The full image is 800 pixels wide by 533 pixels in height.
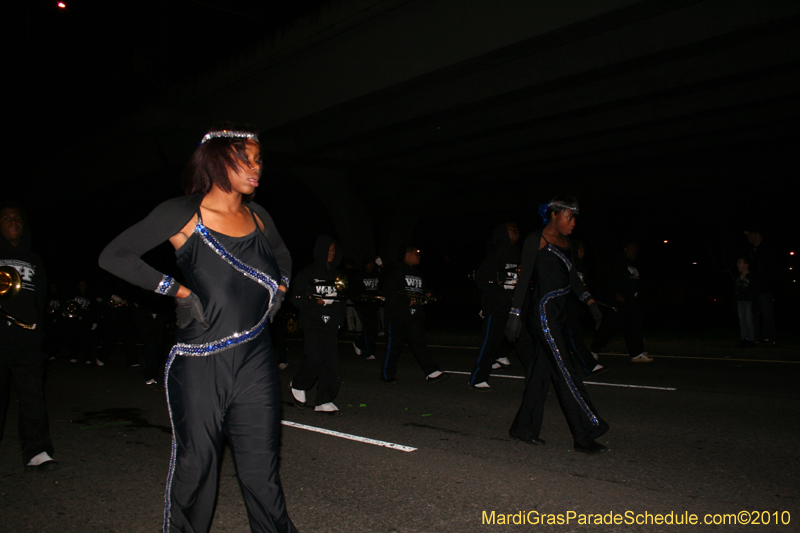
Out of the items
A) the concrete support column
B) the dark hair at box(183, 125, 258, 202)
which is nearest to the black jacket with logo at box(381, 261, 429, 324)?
the dark hair at box(183, 125, 258, 202)

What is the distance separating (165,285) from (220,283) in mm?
221

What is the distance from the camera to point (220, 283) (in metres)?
2.69

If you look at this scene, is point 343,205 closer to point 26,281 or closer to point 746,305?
point 746,305

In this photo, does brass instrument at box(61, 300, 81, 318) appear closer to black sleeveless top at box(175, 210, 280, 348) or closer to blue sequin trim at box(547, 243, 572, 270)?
blue sequin trim at box(547, 243, 572, 270)

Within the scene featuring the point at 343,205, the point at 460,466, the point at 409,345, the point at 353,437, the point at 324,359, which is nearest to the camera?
the point at 460,466

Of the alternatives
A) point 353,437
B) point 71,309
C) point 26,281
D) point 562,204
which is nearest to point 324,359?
point 353,437

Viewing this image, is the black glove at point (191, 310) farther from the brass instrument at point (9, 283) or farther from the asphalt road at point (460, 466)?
the brass instrument at point (9, 283)

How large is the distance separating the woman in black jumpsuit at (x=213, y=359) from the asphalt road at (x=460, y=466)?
1.18 meters

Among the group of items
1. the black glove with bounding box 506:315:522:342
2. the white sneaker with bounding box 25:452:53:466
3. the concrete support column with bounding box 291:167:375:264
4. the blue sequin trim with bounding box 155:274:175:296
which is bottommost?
the white sneaker with bounding box 25:452:53:466

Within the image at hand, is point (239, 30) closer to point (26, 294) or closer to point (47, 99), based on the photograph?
point (47, 99)

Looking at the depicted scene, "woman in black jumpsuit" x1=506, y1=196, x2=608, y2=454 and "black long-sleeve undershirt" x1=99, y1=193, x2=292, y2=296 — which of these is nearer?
"black long-sleeve undershirt" x1=99, y1=193, x2=292, y2=296

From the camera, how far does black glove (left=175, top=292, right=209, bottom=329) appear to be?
8.52ft

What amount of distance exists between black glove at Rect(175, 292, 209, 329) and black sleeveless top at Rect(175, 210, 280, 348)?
0.04 metres

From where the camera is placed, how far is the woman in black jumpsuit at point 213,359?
2617 mm
